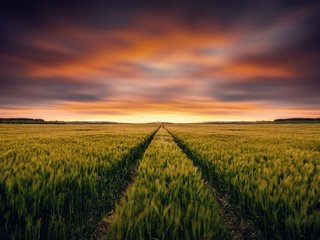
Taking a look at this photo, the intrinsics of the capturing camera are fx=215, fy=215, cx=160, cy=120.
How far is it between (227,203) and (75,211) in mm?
3114

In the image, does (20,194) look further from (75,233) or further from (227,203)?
(227,203)

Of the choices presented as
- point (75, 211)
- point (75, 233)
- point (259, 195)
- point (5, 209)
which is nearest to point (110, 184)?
point (75, 211)

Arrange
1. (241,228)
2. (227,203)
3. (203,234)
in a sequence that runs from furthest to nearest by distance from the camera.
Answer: (227,203) < (241,228) < (203,234)

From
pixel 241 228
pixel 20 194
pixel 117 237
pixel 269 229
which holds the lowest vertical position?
pixel 241 228

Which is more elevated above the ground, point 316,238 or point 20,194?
point 20,194

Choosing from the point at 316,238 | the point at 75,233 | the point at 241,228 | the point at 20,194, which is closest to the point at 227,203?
the point at 241,228

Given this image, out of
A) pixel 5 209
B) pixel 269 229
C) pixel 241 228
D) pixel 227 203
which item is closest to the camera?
pixel 5 209

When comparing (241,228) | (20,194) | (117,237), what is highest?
(20,194)

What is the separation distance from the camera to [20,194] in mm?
3160

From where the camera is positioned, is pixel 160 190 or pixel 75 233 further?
pixel 160 190

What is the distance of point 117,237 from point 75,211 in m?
1.42

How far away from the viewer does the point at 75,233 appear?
309 centimetres

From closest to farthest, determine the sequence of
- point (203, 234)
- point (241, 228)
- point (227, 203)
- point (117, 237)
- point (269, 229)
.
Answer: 1. point (117, 237)
2. point (203, 234)
3. point (269, 229)
4. point (241, 228)
5. point (227, 203)

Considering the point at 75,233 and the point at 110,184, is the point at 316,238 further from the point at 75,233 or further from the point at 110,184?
the point at 110,184
